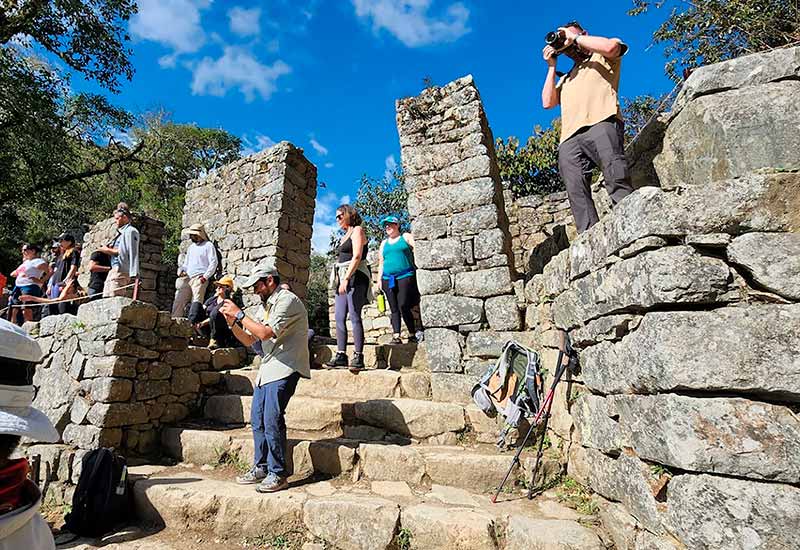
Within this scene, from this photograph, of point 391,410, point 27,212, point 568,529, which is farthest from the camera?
point 27,212

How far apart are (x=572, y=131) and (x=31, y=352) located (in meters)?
3.51

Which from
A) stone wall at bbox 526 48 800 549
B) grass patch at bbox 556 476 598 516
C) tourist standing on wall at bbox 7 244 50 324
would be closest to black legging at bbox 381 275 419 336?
grass patch at bbox 556 476 598 516

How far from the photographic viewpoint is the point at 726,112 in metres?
2.17

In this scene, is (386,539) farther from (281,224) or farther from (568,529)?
(281,224)

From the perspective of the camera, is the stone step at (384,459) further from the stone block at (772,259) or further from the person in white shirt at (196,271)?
the person in white shirt at (196,271)

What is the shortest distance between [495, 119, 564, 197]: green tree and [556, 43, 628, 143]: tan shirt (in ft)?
44.0

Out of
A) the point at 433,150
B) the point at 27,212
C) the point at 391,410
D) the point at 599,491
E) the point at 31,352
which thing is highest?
the point at 27,212

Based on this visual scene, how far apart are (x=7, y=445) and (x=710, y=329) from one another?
8.06ft

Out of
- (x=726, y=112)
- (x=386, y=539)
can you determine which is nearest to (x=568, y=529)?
(x=386, y=539)

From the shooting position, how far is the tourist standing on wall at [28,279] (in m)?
7.11

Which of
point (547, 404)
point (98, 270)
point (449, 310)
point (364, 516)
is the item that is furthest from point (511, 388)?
point (98, 270)

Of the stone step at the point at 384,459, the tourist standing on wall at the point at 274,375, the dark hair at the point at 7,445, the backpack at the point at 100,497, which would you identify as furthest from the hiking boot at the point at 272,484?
the dark hair at the point at 7,445

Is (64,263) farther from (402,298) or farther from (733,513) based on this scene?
(733,513)

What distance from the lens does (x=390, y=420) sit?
401 centimetres
